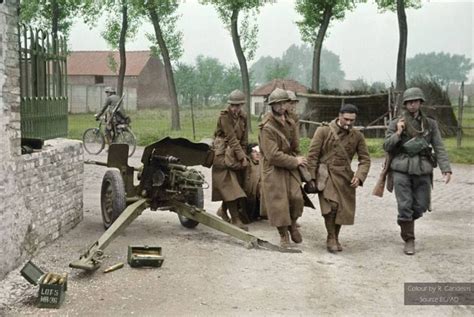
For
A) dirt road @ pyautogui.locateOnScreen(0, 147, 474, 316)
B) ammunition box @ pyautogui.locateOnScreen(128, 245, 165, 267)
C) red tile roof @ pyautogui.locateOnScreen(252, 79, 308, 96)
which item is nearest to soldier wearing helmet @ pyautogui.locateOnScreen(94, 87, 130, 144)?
dirt road @ pyautogui.locateOnScreen(0, 147, 474, 316)

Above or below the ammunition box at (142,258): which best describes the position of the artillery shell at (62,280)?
above

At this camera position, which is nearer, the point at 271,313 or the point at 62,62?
the point at 271,313

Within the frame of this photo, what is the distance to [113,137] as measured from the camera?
18.8 meters

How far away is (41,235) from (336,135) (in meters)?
3.44

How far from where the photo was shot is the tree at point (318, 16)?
94.3 feet

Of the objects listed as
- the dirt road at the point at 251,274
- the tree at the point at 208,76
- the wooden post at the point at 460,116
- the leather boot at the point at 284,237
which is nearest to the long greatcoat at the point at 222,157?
the dirt road at the point at 251,274

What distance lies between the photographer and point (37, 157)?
7.41m

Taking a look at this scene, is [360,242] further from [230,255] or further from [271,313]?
[271,313]

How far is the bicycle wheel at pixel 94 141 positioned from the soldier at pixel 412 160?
12004 mm

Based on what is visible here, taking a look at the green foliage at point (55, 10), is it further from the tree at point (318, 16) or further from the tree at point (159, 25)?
the tree at point (318, 16)

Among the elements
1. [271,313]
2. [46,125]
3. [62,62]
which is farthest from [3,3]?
[271,313]

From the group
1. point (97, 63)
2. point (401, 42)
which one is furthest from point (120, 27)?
point (97, 63)

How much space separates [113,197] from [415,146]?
139 inches

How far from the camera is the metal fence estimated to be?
25.9ft
